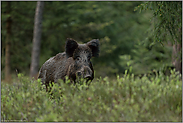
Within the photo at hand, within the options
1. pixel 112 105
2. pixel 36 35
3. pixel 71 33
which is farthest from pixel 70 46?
pixel 71 33

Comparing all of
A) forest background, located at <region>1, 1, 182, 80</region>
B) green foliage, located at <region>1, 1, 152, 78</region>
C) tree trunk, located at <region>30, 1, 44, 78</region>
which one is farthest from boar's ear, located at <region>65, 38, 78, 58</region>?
green foliage, located at <region>1, 1, 152, 78</region>

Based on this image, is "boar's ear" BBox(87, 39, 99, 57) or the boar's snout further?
"boar's ear" BBox(87, 39, 99, 57)

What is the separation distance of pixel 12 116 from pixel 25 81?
83cm

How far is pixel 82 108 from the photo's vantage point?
169 inches

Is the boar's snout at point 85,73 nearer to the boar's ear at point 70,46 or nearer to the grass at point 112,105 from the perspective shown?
the grass at point 112,105

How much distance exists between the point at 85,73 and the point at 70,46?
3.14 ft

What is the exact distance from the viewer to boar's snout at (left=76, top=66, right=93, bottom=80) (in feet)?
18.0

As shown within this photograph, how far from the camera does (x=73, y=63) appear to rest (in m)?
5.97

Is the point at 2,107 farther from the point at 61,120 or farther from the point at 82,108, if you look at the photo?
the point at 82,108

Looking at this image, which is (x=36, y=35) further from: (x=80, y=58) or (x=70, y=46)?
(x=80, y=58)

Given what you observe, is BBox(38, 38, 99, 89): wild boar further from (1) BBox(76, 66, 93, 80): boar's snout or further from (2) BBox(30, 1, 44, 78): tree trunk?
(2) BBox(30, 1, 44, 78): tree trunk

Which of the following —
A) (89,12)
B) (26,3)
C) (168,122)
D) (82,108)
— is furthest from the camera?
(89,12)

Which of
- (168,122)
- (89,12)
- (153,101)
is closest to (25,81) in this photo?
(153,101)

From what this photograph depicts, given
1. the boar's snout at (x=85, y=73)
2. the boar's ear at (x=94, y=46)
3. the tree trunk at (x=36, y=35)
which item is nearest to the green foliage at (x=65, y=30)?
the tree trunk at (x=36, y=35)
